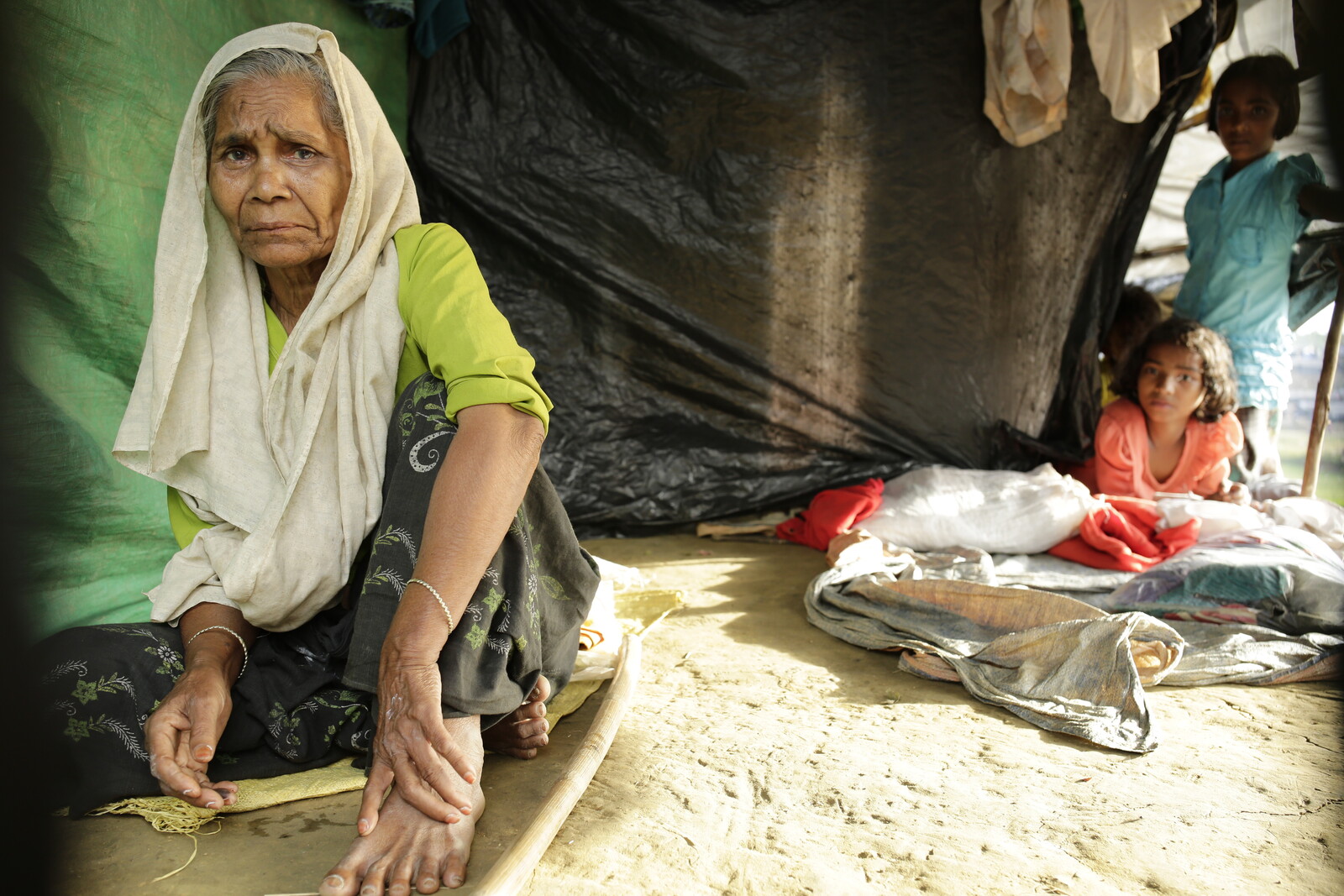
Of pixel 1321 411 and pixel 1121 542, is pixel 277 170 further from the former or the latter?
pixel 1321 411

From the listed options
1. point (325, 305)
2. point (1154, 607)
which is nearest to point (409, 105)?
point (325, 305)

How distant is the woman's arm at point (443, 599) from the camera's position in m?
1.13

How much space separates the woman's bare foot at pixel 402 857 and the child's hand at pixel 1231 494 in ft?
10.1

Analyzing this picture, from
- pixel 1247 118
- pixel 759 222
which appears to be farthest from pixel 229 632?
pixel 1247 118

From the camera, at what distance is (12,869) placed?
1.80 feet

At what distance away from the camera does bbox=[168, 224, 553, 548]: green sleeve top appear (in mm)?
1290

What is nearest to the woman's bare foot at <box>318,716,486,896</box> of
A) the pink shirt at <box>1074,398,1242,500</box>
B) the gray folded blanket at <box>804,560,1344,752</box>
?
the gray folded blanket at <box>804,560,1344,752</box>

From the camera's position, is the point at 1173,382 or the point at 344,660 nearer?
the point at 344,660

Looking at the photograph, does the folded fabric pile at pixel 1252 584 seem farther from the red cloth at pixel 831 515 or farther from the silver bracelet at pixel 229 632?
the silver bracelet at pixel 229 632

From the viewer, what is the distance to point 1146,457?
11.1 ft

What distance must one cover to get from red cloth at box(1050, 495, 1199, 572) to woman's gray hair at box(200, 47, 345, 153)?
2.55 meters

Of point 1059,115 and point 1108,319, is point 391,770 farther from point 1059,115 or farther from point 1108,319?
point 1108,319

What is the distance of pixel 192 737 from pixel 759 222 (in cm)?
268

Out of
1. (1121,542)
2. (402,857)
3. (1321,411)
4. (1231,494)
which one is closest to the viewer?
(402,857)
